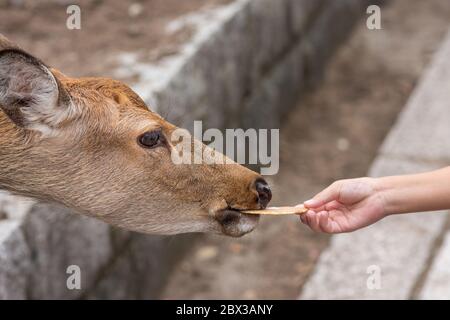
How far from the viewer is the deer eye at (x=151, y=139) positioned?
317cm

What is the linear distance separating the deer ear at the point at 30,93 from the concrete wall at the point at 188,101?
1.95 feet

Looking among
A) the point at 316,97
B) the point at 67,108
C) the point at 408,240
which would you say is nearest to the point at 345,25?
the point at 316,97

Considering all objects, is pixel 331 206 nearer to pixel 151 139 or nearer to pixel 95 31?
pixel 151 139

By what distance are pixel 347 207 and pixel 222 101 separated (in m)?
2.36

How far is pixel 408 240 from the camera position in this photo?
16.5 feet

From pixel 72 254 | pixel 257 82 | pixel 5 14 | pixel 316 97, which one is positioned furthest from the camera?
pixel 316 97

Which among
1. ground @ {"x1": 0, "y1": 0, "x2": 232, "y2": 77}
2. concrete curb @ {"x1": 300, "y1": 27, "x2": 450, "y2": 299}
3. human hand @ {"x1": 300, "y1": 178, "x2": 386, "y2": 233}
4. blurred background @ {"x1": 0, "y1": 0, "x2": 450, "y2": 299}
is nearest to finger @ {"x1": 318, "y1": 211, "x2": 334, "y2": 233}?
human hand @ {"x1": 300, "y1": 178, "x2": 386, "y2": 233}

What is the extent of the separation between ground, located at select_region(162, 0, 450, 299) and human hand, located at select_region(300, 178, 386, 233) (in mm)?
1411

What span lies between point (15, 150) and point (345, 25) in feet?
18.3

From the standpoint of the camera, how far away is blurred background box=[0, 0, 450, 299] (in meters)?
4.31

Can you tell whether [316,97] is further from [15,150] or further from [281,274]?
[15,150]

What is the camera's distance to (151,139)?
3178 millimetres

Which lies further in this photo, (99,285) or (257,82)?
(257,82)

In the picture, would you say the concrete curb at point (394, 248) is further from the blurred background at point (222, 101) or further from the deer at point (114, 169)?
the deer at point (114, 169)
